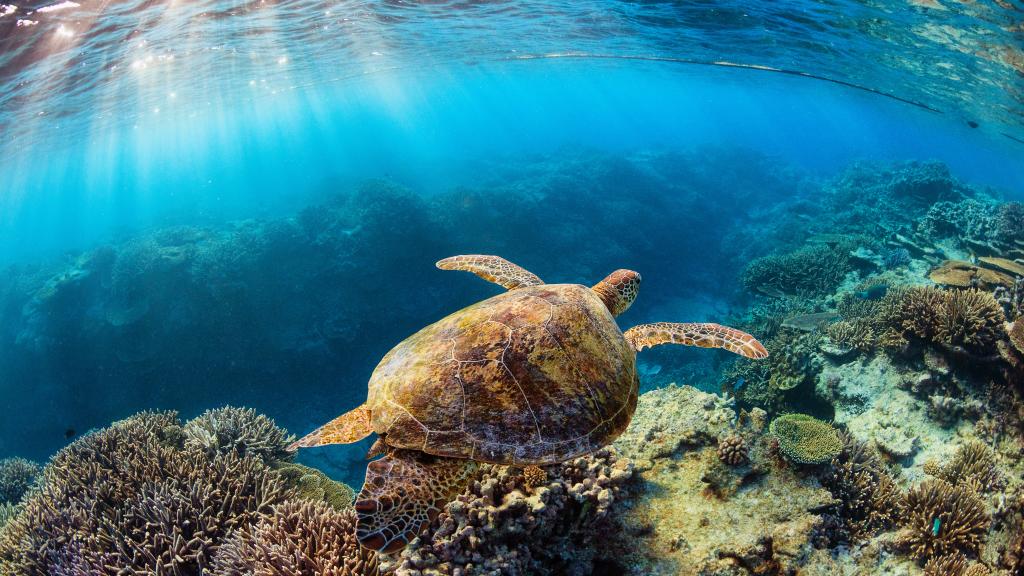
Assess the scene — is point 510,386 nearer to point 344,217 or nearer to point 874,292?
point 874,292

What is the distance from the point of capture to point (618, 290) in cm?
484

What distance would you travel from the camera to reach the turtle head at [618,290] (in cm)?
478

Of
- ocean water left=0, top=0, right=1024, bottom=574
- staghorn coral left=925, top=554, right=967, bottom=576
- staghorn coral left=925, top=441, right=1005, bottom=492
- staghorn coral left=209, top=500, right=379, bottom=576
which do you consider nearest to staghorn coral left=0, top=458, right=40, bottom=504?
ocean water left=0, top=0, right=1024, bottom=574

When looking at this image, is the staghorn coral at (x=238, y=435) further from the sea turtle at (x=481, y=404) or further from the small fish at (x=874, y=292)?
the small fish at (x=874, y=292)

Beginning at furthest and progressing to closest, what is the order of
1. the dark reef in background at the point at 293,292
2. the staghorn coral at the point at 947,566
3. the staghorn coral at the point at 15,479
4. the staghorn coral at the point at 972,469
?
the dark reef in background at the point at 293,292, the staghorn coral at the point at 15,479, the staghorn coral at the point at 972,469, the staghorn coral at the point at 947,566

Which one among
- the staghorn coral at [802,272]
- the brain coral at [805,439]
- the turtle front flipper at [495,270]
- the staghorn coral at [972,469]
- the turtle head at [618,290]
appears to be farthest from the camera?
the staghorn coral at [802,272]

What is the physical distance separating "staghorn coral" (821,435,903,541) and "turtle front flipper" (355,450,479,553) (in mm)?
3710

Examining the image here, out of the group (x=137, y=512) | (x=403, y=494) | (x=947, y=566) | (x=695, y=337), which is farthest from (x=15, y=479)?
(x=947, y=566)

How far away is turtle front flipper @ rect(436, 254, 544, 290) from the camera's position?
17.0 ft

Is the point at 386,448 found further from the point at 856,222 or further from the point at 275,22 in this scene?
the point at 856,222

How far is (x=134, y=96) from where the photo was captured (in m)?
21.2

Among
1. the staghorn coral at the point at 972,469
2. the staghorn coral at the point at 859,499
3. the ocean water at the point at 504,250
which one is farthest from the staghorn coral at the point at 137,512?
the staghorn coral at the point at 972,469

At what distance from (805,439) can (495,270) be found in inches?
153

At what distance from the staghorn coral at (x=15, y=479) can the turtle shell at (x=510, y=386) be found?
1012cm
